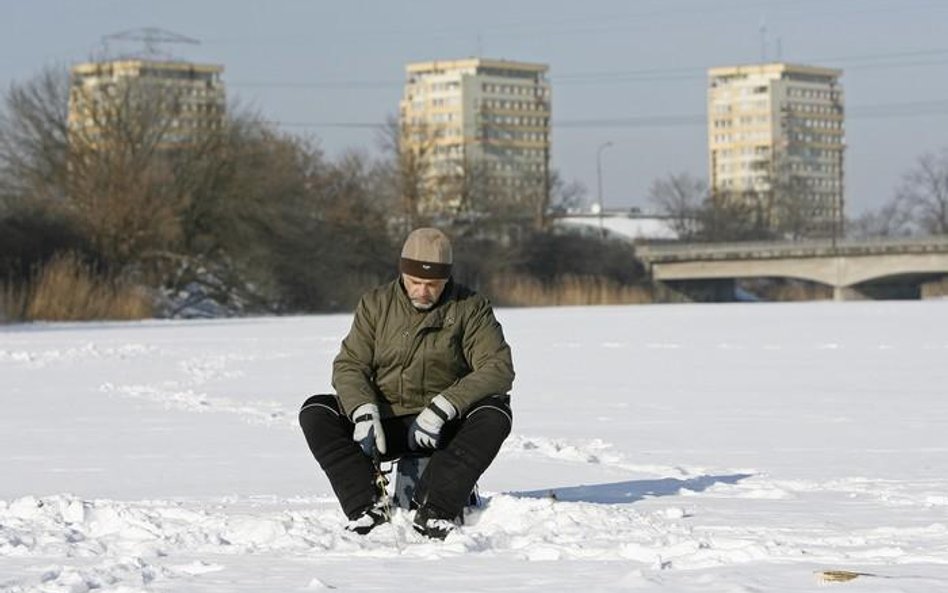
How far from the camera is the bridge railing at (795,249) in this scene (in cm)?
7294

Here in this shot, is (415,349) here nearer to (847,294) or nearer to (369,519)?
(369,519)

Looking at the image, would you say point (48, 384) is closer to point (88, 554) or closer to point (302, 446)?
point (302, 446)

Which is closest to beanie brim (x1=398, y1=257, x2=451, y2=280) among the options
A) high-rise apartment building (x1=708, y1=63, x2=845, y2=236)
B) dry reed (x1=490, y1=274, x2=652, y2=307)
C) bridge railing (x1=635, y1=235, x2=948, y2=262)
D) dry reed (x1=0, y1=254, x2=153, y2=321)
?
dry reed (x1=0, y1=254, x2=153, y2=321)

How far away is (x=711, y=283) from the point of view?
281 feet

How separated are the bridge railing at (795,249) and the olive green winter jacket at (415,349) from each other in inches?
2674

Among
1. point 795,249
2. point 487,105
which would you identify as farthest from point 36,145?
point 487,105

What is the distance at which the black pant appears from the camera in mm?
6152

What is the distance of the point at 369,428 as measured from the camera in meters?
6.33

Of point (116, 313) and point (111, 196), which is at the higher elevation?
point (111, 196)

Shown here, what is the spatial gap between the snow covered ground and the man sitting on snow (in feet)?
0.63

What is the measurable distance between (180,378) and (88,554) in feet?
38.3

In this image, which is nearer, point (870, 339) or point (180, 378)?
point (180, 378)

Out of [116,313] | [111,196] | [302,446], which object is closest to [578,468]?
[302,446]

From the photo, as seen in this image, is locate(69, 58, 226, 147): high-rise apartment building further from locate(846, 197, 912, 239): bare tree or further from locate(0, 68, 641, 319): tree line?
locate(846, 197, 912, 239): bare tree
